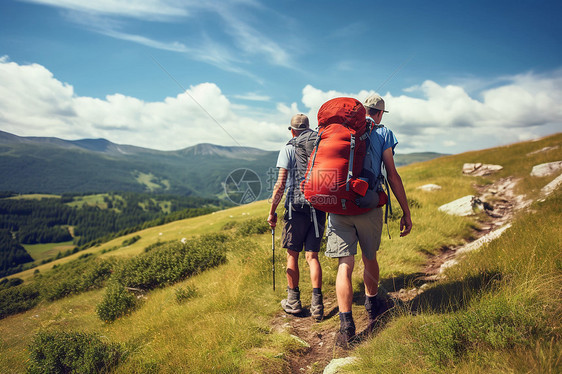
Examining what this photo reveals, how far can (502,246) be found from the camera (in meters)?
4.94

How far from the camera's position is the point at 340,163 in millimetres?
3502

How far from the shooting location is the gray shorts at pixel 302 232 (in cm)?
505

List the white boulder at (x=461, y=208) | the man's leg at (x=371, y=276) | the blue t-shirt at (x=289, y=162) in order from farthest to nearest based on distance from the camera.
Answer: the white boulder at (x=461, y=208), the blue t-shirt at (x=289, y=162), the man's leg at (x=371, y=276)

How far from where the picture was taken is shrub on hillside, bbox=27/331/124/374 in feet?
14.6

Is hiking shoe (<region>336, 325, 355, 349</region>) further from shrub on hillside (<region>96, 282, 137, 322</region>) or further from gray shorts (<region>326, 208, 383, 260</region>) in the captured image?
shrub on hillside (<region>96, 282, 137, 322</region>)

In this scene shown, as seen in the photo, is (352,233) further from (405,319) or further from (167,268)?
(167,268)

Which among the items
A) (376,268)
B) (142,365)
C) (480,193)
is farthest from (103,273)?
(480,193)

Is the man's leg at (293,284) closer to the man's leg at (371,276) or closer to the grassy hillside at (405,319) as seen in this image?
the grassy hillside at (405,319)

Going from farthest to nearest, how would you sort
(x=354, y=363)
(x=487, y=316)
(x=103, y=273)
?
(x=103, y=273) < (x=354, y=363) < (x=487, y=316)

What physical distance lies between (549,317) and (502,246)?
2670 mm

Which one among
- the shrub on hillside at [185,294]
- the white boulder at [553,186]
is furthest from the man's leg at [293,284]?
the white boulder at [553,186]

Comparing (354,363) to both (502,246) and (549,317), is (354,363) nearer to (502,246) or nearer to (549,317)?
(549,317)

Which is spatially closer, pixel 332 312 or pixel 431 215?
pixel 332 312

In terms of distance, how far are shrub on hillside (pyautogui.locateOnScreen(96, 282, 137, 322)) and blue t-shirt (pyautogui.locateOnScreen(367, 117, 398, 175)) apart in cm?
807
